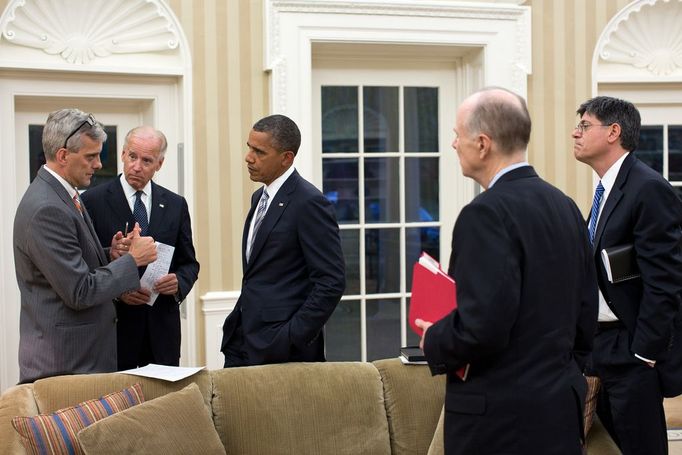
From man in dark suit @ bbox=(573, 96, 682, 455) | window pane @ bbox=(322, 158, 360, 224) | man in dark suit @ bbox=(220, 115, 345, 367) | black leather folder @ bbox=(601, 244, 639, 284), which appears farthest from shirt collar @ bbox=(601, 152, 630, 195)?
window pane @ bbox=(322, 158, 360, 224)

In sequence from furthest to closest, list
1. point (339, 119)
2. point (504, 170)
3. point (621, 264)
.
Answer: point (339, 119)
point (621, 264)
point (504, 170)

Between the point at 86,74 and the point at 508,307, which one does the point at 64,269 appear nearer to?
the point at 508,307

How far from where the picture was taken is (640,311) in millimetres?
2975

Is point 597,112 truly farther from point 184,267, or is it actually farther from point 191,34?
point 191,34

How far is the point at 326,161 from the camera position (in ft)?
17.6

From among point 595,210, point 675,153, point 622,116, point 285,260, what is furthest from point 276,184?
point 675,153

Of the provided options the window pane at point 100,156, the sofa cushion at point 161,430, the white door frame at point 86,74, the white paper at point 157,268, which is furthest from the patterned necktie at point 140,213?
the window pane at point 100,156

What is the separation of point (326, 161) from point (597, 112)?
2341 millimetres

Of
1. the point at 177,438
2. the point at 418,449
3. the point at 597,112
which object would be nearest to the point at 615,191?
the point at 597,112

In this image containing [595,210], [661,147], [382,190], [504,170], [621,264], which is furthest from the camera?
[661,147]

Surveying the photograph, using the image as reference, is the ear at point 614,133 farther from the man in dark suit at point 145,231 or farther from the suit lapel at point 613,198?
the man in dark suit at point 145,231

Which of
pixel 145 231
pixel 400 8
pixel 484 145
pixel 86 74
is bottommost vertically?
pixel 145 231

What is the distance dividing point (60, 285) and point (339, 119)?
2.68 m

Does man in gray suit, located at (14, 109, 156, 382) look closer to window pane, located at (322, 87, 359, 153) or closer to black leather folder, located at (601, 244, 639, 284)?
black leather folder, located at (601, 244, 639, 284)
